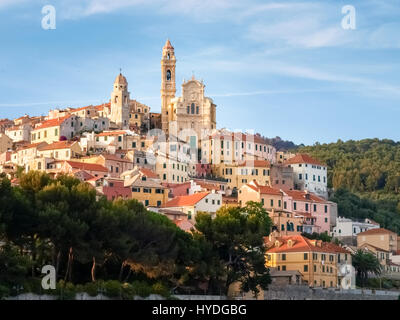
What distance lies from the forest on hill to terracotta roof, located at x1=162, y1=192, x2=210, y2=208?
1063 inches

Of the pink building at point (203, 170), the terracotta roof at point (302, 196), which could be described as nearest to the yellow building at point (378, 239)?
the terracotta roof at point (302, 196)

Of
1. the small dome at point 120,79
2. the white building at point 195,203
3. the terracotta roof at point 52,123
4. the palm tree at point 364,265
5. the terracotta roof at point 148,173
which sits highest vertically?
the small dome at point 120,79

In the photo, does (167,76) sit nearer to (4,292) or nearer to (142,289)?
(142,289)

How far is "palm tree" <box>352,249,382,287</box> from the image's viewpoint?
307 feet

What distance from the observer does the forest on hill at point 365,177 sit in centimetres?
12256

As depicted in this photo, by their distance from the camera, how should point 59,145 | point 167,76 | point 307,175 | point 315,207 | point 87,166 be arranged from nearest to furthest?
point 87,166
point 315,207
point 59,145
point 307,175
point 167,76

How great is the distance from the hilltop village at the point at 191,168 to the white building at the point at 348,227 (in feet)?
0.42

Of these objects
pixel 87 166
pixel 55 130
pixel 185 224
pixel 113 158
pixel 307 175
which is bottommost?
pixel 185 224

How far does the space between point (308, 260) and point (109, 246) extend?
2560 cm

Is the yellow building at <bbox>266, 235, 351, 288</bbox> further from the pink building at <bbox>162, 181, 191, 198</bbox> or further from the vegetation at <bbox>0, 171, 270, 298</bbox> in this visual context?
the pink building at <bbox>162, 181, 191, 198</bbox>

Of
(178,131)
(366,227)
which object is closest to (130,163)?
(178,131)

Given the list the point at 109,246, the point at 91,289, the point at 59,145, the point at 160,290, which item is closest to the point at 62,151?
the point at 59,145

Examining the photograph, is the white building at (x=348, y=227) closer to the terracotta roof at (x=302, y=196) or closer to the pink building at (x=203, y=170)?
the terracotta roof at (x=302, y=196)

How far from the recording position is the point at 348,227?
11100 cm
